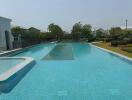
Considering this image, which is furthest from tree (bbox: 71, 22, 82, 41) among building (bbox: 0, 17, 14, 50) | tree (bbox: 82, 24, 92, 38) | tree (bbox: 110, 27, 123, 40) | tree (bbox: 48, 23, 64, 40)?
building (bbox: 0, 17, 14, 50)

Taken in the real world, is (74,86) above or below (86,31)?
below

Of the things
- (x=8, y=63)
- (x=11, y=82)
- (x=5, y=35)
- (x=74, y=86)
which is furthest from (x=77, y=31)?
(x=74, y=86)

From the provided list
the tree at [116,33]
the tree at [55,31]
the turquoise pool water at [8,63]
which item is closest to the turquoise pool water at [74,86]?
the turquoise pool water at [8,63]

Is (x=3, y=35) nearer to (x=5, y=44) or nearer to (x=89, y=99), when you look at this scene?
(x=5, y=44)

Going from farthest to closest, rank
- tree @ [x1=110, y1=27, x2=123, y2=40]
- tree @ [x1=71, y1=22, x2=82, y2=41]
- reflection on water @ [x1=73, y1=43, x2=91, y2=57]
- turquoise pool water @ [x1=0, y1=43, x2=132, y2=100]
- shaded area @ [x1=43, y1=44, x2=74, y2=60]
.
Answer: tree @ [x1=71, y1=22, x2=82, y2=41] → tree @ [x1=110, y1=27, x2=123, y2=40] → reflection on water @ [x1=73, y1=43, x2=91, y2=57] → shaded area @ [x1=43, y1=44, x2=74, y2=60] → turquoise pool water @ [x1=0, y1=43, x2=132, y2=100]

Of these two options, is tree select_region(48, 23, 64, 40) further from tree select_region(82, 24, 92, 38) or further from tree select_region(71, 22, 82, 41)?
tree select_region(82, 24, 92, 38)

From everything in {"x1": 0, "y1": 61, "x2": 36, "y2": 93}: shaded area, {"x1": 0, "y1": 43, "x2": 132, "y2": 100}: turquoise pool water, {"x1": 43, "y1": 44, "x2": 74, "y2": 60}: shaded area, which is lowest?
{"x1": 43, "y1": 44, "x2": 74, "y2": 60}: shaded area

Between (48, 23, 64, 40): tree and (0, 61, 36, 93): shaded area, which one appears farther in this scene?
(48, 23, 64, 40): tree

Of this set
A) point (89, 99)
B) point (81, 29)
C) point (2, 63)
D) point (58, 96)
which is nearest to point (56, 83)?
point (58, 96)

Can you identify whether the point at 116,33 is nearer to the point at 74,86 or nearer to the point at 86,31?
the point at 86,31

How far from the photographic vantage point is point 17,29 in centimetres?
3772

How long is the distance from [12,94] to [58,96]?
1334 millimetres

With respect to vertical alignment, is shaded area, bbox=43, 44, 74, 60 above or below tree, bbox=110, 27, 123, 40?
below

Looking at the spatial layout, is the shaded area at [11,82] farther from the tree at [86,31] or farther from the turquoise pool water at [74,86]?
the tree at [86,31]
